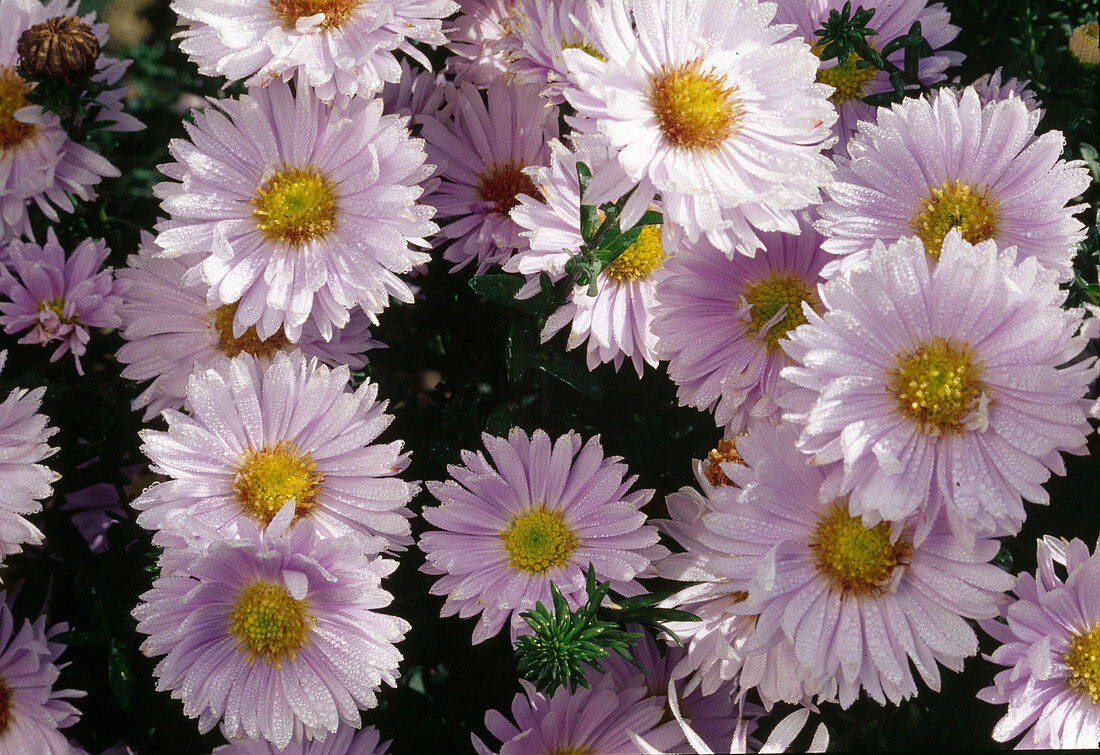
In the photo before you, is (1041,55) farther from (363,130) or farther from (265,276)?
(265,276)

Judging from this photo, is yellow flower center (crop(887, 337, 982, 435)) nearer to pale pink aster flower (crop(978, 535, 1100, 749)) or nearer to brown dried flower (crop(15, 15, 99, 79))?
pale pink aster flower (crop(978, 535, 1100, 749))

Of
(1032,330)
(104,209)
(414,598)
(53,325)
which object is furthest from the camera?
(104,209)

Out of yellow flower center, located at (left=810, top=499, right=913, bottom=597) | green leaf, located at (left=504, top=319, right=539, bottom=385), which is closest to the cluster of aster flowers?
yellow flower center, located at (left=810, top=499, right=913, bottom=597)

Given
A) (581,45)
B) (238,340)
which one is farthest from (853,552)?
(238,340)

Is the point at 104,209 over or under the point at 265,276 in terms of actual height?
over

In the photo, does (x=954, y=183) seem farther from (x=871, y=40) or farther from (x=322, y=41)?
(x=322, y=41)

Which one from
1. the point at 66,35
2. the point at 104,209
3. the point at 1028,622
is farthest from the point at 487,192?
the point at 1028,622
